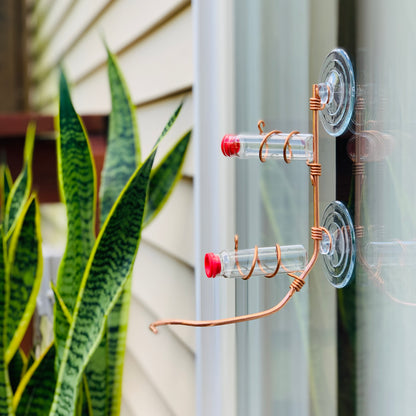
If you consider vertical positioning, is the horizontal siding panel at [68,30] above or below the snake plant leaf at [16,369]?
above

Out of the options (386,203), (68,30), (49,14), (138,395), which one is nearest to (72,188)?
(386,203)

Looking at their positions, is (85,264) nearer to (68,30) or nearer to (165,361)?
(165,361)

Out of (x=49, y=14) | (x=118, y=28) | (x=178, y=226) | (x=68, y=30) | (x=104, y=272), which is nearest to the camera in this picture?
(x=104, y=272)

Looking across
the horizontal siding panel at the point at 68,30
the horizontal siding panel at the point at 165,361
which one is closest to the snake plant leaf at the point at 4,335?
the horizontal siding panel at the point at 165,361

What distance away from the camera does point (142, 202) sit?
914mm

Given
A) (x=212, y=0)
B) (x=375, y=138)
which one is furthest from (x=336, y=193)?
(x=212, y=0)

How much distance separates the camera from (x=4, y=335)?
1.05m

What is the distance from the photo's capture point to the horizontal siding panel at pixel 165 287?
3.71ft

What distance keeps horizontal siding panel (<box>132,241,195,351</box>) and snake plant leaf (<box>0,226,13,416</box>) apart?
0.33 meters

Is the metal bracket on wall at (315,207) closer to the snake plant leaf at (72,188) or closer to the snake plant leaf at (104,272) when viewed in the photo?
the snake plant leaf at (104,272)

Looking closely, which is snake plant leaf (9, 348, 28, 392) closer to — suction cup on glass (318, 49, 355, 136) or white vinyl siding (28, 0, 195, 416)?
white vinyl siding (28, 0, 195, 416)

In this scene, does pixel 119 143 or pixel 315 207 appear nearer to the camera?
pixel 315 207

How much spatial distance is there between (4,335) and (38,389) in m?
0.13

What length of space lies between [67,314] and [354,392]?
53 centimetres
